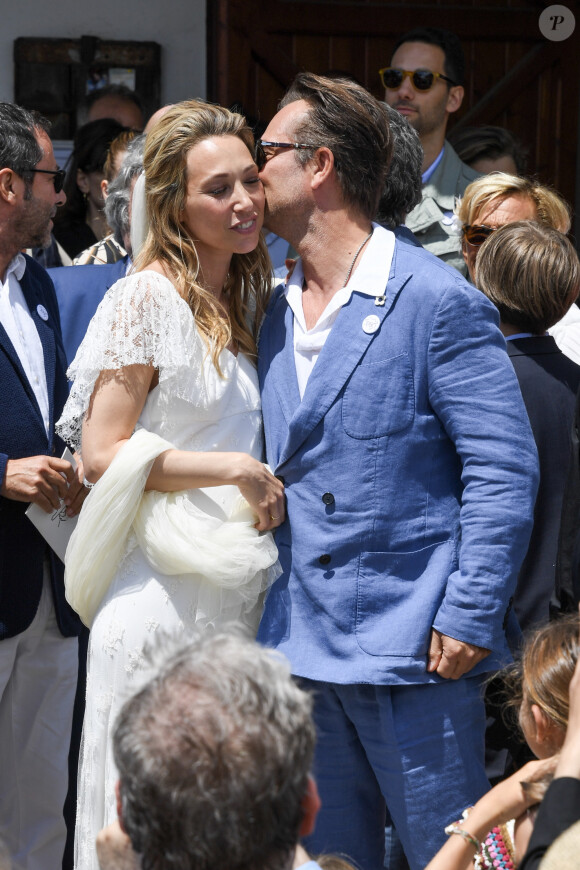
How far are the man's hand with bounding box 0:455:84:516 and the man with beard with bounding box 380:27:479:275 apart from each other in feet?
6.05

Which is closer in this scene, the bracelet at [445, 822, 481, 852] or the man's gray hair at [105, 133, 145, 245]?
the bracelet at [445, 822, 481, 852]

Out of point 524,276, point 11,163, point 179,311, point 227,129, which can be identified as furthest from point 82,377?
point 524,276

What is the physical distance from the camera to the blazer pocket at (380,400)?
8.06ft

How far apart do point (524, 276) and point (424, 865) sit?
157cm

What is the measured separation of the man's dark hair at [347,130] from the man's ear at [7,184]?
1060 millimetres

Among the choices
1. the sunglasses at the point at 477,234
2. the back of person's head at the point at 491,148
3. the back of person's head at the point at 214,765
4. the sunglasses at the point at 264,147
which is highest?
the sunglasses at the point at 264,147

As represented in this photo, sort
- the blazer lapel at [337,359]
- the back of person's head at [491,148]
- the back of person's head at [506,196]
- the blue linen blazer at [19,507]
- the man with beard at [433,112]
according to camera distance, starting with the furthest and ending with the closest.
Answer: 1. the back of person's head at [491,148]
2. the man with beard at [433,112]
3. the back of person's head at [506,196]
4. the blue linen blazer at [19,507]
5. the blazer lapel at [337,359]

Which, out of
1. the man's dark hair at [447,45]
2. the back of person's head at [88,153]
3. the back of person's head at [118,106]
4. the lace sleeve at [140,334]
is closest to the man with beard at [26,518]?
the lace sleeve at [140,334]

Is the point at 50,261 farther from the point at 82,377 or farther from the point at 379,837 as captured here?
the point at 379,837

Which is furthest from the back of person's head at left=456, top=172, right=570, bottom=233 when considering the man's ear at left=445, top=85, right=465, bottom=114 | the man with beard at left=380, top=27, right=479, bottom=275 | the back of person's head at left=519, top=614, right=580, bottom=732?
the back of person's head at left=519, top=614, right=580, bottom=732

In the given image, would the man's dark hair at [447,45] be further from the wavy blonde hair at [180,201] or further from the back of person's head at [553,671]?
the back of person's head at [553,671]

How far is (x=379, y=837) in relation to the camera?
2.63 m

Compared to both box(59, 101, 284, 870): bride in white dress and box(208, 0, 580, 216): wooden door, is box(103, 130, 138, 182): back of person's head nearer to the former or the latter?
box(208, 0, 580, 216): wooden door

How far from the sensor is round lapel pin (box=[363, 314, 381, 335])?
8.18ft
